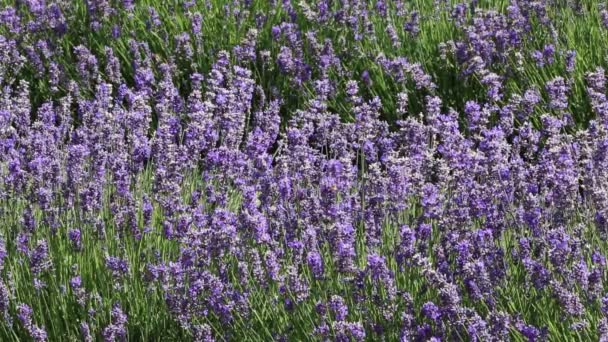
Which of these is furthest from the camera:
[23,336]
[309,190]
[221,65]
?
[221,65]

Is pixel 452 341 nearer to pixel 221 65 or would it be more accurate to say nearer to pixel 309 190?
pixel 309 190

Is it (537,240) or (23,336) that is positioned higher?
(537,240)

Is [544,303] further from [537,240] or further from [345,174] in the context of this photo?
[345,174]

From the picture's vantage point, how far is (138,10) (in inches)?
257

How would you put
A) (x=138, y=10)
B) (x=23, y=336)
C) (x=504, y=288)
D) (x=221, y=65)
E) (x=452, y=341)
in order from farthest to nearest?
(x=138, y=10), (x=221, y=65), (x=23, y=336), (x=504, y=288), (x=452, y=341)

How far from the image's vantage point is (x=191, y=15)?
6.12m

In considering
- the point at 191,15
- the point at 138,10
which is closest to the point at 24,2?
the point at 138,10

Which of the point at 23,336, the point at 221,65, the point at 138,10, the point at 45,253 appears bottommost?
the point at 23,336

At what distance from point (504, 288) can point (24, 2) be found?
4090 mm

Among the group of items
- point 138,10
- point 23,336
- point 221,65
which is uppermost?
point 138,10

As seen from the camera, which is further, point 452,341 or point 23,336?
point 23,336

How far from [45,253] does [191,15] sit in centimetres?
291

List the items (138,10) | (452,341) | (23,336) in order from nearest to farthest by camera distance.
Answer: (452,341) → (23,336) → (138,10)

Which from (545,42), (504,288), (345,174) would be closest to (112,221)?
(345,174)
